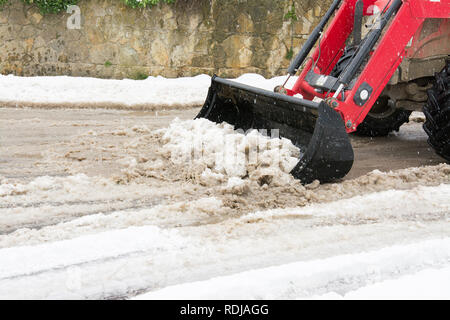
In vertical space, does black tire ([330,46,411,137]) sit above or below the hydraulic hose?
below

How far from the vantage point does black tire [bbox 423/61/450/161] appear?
3.55 meters

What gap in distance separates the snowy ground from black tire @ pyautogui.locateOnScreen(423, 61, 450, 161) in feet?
0.71

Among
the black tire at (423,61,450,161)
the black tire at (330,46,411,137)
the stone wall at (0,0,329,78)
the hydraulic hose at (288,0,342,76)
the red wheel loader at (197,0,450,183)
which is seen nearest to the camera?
the red wheel loader at (197,0,450,183)

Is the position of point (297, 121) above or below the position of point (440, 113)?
below

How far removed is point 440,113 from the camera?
3.57 metres

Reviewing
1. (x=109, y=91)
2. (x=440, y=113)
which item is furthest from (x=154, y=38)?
(x=440, y=113)

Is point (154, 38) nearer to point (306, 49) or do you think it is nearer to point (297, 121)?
point (306, 49)

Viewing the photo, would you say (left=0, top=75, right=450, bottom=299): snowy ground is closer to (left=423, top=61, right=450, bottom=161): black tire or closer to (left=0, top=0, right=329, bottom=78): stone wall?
(left=423, top=61, right=450, bottom=161): black tire

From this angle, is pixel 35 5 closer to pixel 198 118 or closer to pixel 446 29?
pixel 198 118

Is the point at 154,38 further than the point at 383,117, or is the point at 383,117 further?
the point at 154,38

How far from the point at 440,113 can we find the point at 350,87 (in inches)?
31.3

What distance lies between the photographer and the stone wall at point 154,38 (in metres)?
8.56

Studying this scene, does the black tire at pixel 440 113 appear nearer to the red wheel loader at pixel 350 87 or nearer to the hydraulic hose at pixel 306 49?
the red wheel loader at pixel 350 87

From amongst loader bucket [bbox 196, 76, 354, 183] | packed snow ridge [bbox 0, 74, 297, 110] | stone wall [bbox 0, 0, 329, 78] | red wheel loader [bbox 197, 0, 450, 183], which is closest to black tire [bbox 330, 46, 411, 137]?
red wheel loader [bbox 197, 0, 450, 183]
